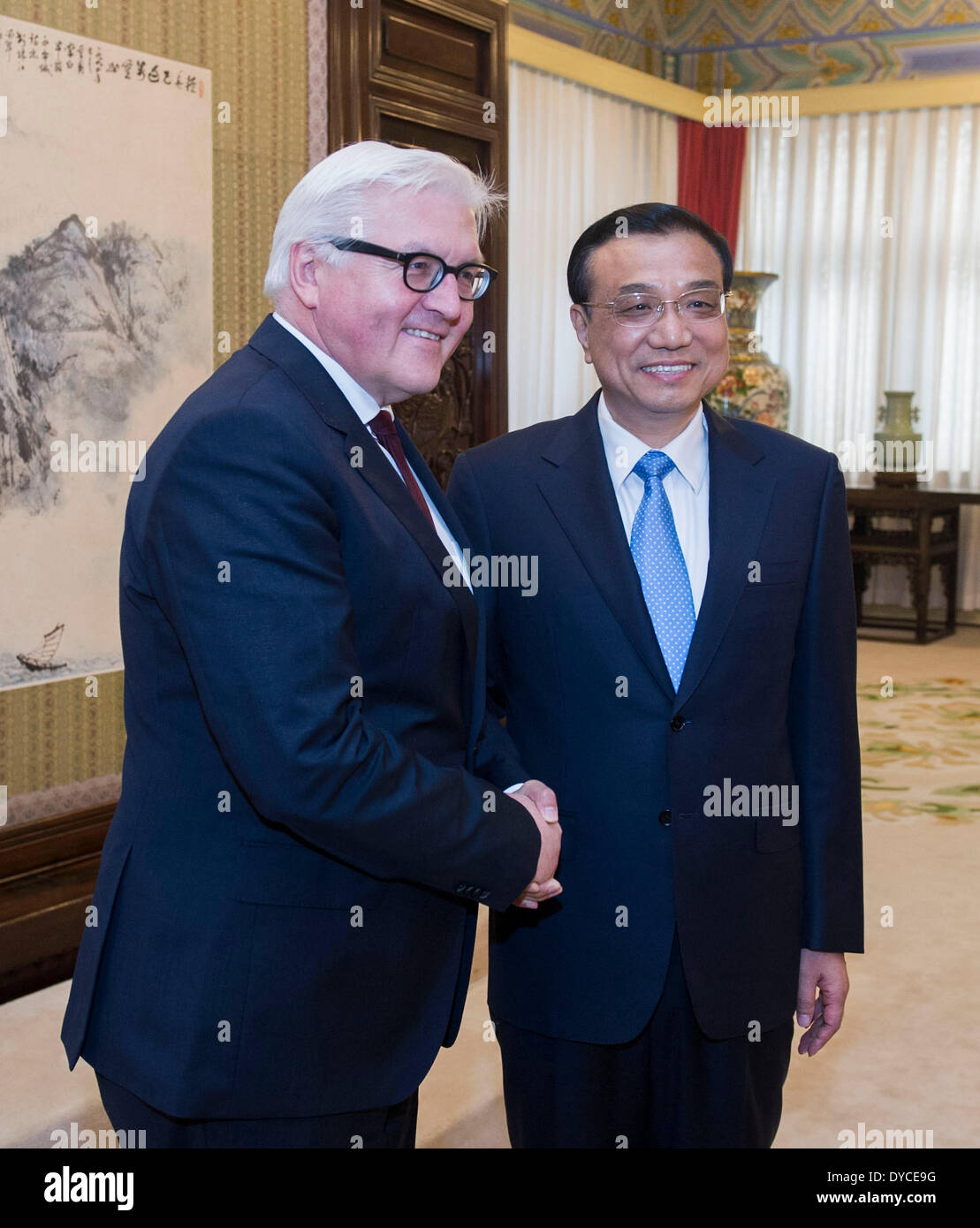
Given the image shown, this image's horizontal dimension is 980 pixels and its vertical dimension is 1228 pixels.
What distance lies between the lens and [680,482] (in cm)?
185

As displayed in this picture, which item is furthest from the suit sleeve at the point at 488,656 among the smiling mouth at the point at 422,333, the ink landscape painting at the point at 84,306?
the ink landscape painting at the point at 84,306

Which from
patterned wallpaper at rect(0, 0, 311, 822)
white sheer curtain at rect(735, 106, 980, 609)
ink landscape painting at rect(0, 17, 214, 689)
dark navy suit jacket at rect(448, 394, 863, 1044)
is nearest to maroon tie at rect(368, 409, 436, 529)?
dark navy suit jacket at rect(448, 394, 863, 1044)

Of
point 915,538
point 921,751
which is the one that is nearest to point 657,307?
point 921,751

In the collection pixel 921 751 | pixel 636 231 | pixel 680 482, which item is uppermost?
pixel 636 231

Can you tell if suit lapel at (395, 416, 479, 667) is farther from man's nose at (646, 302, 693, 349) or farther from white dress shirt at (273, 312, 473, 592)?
man's nose at (646, 302, 693, 349)

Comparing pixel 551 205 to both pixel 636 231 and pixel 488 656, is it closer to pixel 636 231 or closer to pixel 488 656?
pixel 636 231

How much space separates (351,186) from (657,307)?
546 millimetres

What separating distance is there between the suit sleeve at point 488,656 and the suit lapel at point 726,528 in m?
0.24

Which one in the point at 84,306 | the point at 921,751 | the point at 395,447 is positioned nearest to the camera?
the point at 395,447

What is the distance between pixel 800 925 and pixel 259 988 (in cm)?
83

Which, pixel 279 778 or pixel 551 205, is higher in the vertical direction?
pixel 551 205

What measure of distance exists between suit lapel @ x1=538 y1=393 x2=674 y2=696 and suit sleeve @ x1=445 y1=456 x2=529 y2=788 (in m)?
0.10
